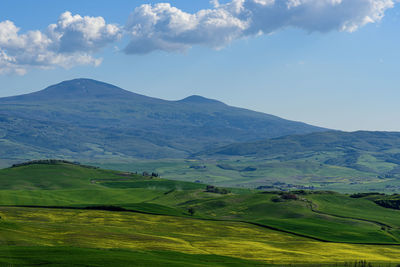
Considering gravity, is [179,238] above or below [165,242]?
below

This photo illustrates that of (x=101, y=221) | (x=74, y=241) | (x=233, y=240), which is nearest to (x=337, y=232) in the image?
(x=233, y=240)

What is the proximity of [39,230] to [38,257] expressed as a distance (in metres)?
33.2

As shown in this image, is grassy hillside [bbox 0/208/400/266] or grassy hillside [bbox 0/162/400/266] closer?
grassy hillside [bbox 0/162/400/266]

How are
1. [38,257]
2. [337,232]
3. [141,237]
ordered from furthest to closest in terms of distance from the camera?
[337,232], [141,237], [38,257]

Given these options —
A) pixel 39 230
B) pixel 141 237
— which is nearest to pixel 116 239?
pixel 141 237

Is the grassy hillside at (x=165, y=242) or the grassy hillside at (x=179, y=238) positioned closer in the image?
the grassy hillside at (x=179, y=238)

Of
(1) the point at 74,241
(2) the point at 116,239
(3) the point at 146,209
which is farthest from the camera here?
(3) the point at 146,209

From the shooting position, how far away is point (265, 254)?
113 m

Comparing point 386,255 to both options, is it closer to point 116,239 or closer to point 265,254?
point 265,254

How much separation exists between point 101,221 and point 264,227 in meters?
48.8

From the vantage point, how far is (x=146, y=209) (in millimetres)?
187750

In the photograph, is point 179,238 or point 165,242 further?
point 179,238

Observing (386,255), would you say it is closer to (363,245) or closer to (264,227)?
(363,245)

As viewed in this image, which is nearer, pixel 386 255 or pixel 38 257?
pixel 38 257
